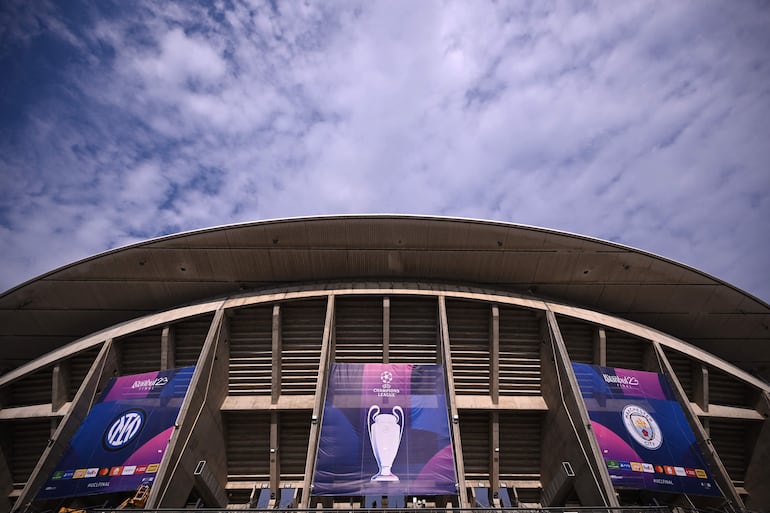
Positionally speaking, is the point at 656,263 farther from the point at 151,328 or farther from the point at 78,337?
the point at 78,337

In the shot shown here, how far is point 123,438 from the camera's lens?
1725cm

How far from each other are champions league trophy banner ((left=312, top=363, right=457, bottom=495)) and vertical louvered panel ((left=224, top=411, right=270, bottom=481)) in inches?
194

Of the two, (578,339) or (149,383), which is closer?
(149,383)

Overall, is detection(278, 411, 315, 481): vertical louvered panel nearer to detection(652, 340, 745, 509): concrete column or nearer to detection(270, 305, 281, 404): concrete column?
detection(270, 305, 281, 404): concrete column

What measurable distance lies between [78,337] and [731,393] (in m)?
36.4

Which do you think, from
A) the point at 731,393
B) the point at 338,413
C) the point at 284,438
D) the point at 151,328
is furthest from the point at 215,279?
the point at 731,393

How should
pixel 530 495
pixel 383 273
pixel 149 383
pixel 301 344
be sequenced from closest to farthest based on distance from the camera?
1. pixel 149 383
2. pixel 530 495
3. pixel 301 344
4. pixel 383 273

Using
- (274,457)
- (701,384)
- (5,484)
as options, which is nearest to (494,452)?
(274,457)

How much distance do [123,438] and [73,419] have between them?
12.4ft

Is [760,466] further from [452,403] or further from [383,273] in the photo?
[383,273]

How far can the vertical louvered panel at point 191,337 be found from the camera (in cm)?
2183

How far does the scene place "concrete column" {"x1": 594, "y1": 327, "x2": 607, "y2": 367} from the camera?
2106 centimetres

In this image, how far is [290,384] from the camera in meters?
20.9

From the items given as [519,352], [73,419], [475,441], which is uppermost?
[519,352]
